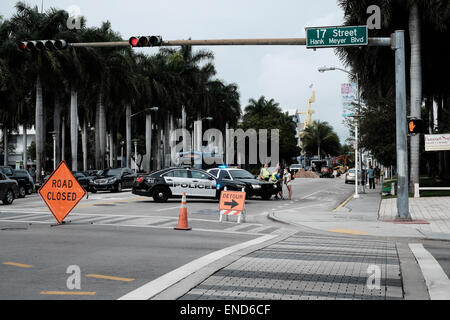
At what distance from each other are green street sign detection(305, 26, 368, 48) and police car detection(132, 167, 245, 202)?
9485 millimetres

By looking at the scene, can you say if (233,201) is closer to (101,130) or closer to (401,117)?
(401,117)

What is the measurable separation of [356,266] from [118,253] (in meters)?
4.26

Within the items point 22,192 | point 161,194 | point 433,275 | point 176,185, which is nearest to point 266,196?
point 176,185

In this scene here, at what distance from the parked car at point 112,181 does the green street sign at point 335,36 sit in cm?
2157

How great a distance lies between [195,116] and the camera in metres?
75.2

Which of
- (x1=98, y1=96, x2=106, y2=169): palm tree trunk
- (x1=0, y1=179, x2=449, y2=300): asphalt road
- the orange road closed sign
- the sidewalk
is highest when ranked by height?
(x1=98, y1=96, x2=106, y2=169): palm tree trunk

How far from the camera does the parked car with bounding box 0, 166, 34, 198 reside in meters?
31.4

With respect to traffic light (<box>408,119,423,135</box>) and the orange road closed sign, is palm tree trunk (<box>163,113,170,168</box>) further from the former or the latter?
traffic light (<box>408,119,423,135</box>)

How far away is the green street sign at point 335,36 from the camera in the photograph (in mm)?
15750

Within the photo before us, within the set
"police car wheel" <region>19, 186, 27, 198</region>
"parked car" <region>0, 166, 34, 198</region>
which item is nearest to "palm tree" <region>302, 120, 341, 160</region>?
"parked car" <region>0, 166, 34, 198</region>

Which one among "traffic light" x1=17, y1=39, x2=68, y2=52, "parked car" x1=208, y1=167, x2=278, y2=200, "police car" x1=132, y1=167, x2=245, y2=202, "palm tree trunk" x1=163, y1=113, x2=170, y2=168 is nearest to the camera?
"traffic light" x1=17, y1=39, x2=68, y2=52

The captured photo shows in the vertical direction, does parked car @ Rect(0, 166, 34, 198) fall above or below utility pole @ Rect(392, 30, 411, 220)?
below
